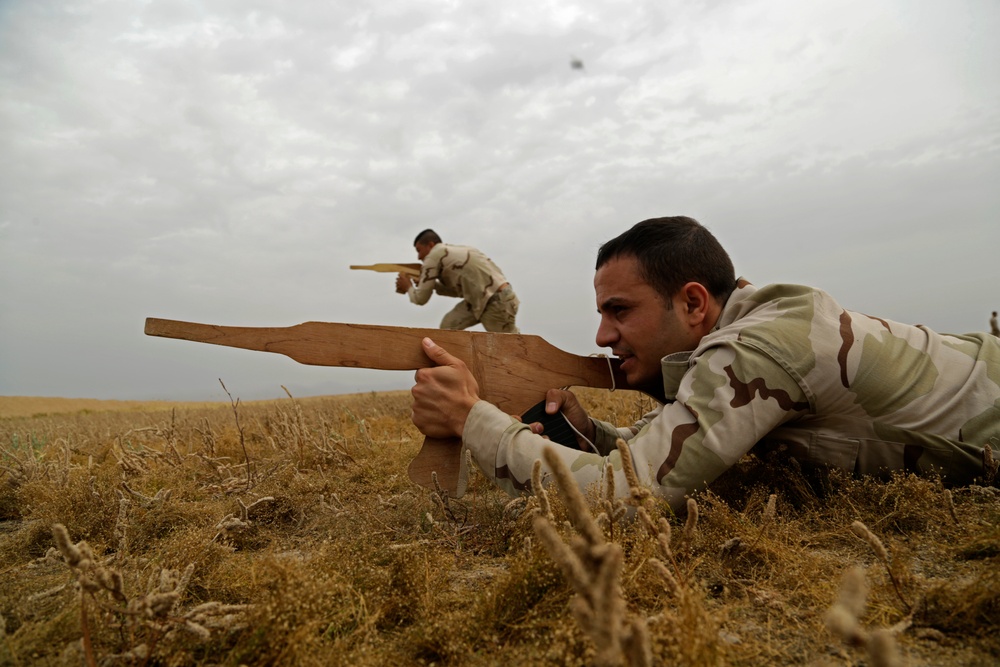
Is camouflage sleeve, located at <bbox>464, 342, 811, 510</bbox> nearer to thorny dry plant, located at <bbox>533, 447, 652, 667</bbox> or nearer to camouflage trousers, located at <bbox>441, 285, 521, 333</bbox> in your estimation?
thorny dry plant, located at <bbox>533, 447, 652, 667</bbox>

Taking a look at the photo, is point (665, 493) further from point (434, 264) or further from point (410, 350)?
point (434, 264)

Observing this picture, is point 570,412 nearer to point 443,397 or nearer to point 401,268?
point 443,397

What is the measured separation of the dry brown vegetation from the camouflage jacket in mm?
6213

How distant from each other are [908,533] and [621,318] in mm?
1313

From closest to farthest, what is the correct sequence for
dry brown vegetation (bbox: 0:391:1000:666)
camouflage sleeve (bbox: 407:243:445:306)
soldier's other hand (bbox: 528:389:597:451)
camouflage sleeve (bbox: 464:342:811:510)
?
dry brown vegetation (bbox: 0:391:1000:666) → camouflage sleeve (bbox: 464:342:811:510) → soldier's other hand (bbox: 528:389:597:451) → camouflage sleeve (bbox: 407:243:445:306)

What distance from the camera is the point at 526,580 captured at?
4.48 ft

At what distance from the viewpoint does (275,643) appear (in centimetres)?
120

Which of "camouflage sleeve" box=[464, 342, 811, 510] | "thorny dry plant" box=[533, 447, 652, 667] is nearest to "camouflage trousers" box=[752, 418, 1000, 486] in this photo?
"camouflage sleeve" box=[464, 342, 811, 510]

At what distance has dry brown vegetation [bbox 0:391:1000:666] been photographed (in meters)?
1.07

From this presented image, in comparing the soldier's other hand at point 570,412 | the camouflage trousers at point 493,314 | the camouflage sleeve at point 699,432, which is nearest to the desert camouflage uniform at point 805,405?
the camouflage sleeve at point 699,432

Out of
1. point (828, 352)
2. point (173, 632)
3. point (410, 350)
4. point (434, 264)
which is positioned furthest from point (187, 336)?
point (434, 264)

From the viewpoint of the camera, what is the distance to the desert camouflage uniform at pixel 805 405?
193 centimetres

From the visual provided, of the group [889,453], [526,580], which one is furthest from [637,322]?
[526,580]

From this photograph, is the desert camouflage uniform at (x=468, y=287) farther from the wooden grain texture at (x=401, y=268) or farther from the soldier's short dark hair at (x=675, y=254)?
the soldier's short dark hair at (x=675, y=254)
